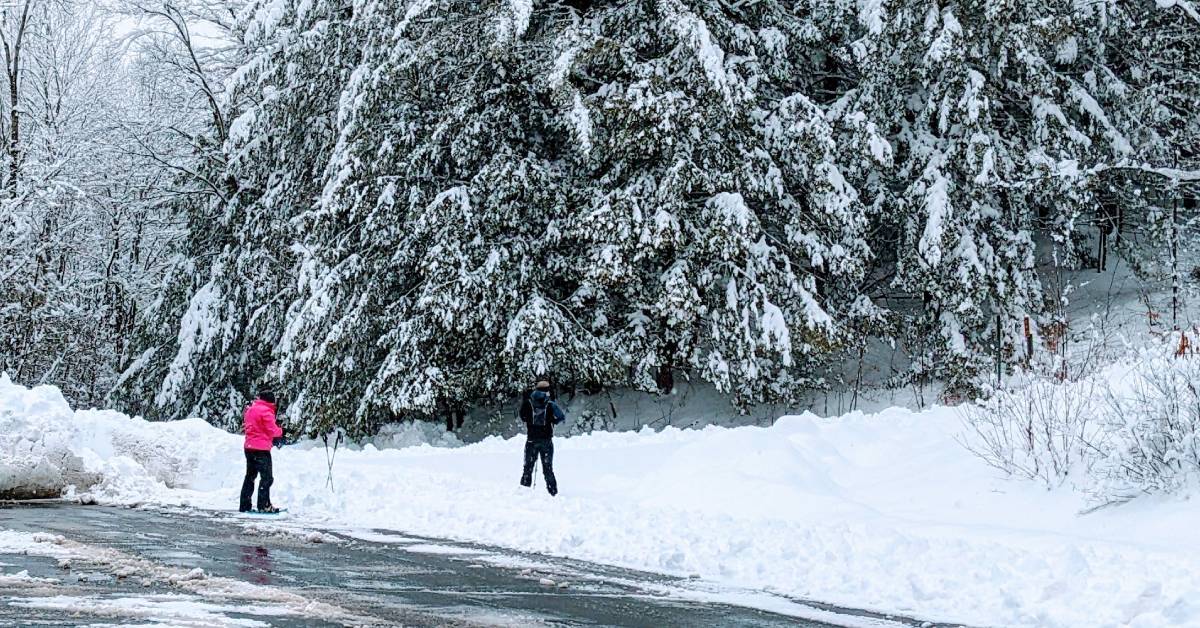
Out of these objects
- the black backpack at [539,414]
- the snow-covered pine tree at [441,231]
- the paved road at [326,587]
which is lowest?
the paved road at [326,587]

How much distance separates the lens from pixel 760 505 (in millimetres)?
13789

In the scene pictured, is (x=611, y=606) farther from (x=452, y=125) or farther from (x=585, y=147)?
(x=452, y=125)

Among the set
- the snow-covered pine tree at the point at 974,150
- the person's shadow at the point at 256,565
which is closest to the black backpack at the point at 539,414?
A: the person's shadow at the point at 256,565

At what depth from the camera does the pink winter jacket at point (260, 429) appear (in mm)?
14586

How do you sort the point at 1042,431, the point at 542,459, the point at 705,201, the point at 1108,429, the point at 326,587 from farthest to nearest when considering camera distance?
the point at 705,201 < the point at 542,459 < the point at 1042,431 < the point at 1108,429 < the point at 326,587

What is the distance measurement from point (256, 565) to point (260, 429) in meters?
5.47

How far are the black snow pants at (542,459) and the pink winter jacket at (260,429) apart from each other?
319 cm

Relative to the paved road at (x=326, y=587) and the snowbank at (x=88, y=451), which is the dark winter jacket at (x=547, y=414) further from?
the snowbank at (x=88, y=451)

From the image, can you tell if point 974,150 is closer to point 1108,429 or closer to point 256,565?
point 1108,429

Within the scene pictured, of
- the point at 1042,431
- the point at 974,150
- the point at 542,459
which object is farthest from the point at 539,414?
the point at 974,150

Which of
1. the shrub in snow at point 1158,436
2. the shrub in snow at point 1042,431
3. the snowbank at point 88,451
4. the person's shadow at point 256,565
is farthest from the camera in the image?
the snowbank at point 88,451

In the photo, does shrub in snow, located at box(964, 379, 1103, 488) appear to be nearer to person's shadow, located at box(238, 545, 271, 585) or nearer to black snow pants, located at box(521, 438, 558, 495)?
black snow pants, located at box(521, 438, 558, 495)

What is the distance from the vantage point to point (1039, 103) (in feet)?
78.2

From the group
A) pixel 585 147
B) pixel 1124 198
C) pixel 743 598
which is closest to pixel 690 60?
pixel 585 147
